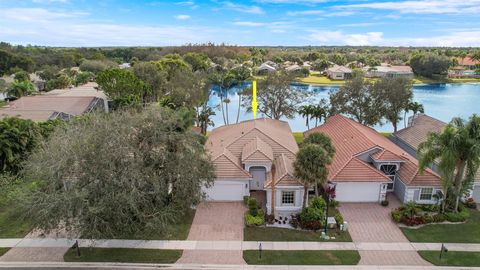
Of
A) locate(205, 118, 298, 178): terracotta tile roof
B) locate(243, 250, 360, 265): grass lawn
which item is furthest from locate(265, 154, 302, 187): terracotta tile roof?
locate(243, 250, 360, 265): grass lawn

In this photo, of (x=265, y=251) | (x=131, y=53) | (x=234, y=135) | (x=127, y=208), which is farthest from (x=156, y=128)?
(x=131, y=53)

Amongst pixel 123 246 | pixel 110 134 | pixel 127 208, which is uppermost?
pixel 110 134

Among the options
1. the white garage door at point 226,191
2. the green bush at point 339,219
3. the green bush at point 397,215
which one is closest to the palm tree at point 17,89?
the white garage door at point 226,191

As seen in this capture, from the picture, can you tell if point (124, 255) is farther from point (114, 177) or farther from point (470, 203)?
point (470, 203)

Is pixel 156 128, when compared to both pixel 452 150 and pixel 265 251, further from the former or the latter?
pixel 452 150

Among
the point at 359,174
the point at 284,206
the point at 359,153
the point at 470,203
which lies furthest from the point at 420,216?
the point at 284,206

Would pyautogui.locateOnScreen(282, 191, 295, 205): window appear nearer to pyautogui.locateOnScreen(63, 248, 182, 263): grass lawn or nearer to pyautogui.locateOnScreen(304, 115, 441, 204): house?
pyautogui.locateOnScreen(304, 115, 441, 204): house
